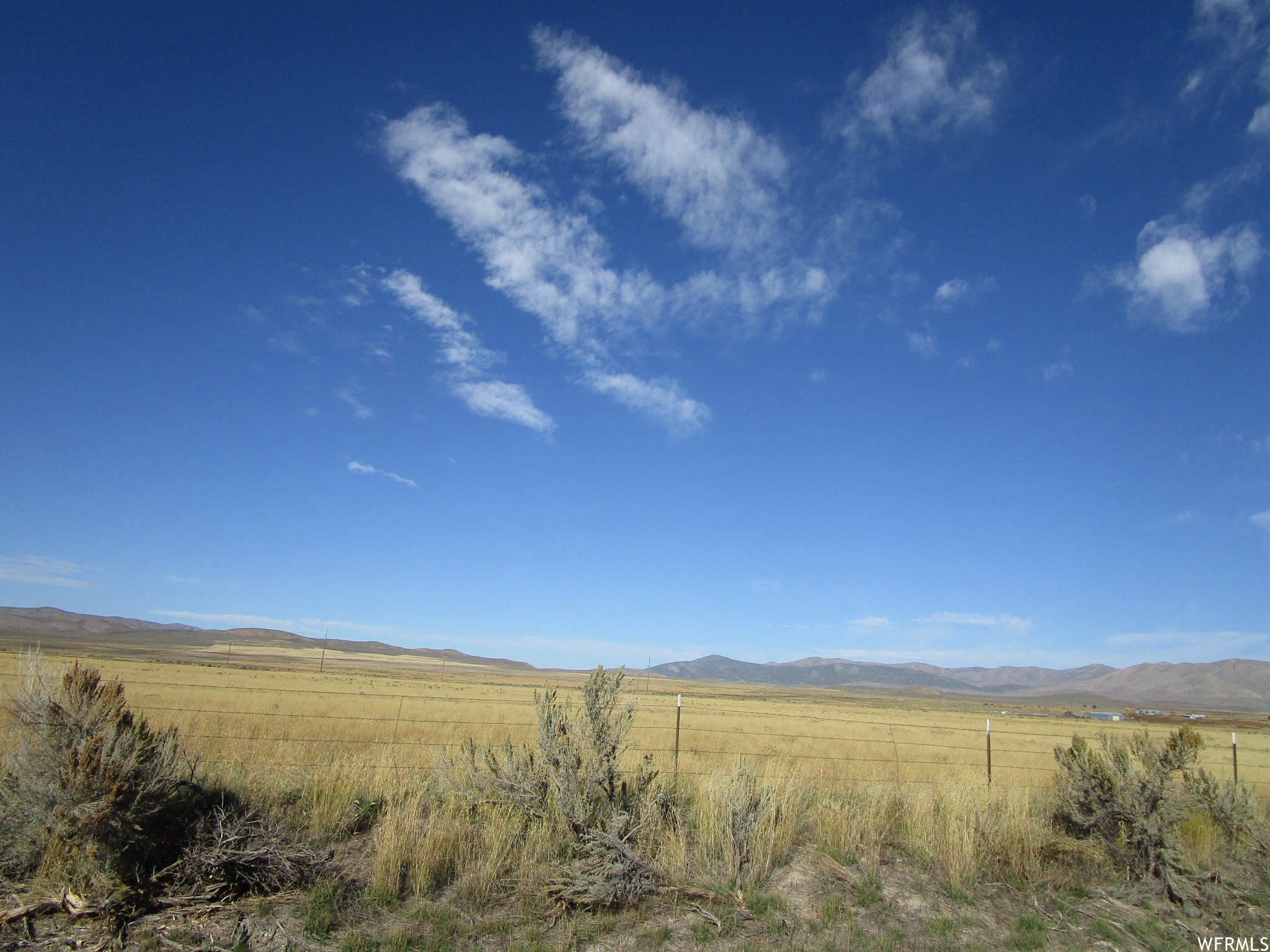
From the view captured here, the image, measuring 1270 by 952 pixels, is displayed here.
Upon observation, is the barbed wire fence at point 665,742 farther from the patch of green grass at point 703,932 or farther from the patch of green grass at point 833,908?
the patch of green grass at point 703,932

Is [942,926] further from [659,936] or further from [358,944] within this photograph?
[358,944]

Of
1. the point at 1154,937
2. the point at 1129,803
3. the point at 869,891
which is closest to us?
the point at 1154,937

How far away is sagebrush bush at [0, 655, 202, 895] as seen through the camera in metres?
4.81

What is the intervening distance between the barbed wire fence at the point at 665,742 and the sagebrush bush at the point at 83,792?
2059mm

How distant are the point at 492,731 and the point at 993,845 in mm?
17938

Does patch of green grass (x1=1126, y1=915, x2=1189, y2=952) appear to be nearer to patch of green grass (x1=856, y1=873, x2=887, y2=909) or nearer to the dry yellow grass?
patch of green grass (x1=856, y1=873, x2=887, y2=909)

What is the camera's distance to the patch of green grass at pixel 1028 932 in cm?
582

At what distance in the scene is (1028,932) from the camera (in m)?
6.06

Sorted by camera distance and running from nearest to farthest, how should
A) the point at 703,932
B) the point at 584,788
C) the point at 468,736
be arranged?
the point at 703,932
the point at 584,788
the point at 468,736

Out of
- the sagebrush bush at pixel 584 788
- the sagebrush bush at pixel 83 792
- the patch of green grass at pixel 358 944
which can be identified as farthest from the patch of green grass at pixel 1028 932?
the sagebrush bush at pixel 83 792

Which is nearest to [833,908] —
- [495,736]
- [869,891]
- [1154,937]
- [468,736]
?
[869,891]

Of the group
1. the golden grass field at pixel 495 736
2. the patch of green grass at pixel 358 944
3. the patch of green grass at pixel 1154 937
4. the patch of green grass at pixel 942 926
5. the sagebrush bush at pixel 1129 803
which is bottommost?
the golden grass field at pixel 495 736

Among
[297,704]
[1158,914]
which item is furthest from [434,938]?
[297,704]

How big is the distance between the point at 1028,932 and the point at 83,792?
770 cm
